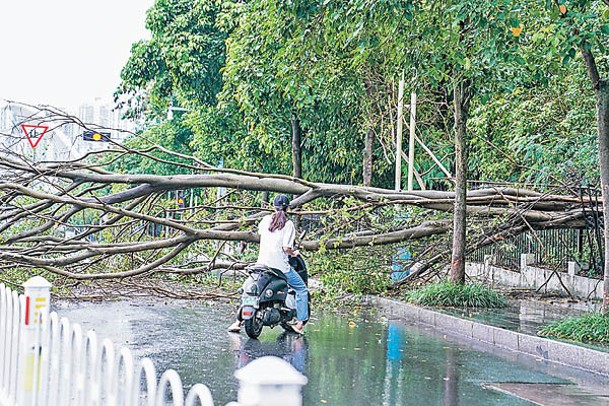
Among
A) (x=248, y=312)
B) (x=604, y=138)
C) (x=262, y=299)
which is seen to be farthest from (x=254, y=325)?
(x=604, y=138)

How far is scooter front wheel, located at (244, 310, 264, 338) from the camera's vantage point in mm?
12195

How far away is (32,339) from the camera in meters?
6.41

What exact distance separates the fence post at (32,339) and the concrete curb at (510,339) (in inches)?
266

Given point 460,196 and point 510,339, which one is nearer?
point 510,339

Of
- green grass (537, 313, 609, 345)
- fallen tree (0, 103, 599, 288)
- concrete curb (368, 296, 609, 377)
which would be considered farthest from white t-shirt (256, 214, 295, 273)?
green grass (537, 313, 609, 345)

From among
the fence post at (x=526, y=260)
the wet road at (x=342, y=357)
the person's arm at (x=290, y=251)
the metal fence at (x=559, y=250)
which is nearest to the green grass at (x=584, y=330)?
the wet road at (x=342, y=357)

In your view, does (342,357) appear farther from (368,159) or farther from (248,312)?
(368,159)

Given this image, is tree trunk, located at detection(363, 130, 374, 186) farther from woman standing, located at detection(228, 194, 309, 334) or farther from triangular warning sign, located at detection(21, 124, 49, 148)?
woman standing, located at detection(228, 194, 309, 334)

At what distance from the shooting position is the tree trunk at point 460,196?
1639 centimetres

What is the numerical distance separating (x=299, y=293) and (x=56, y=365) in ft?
23.0

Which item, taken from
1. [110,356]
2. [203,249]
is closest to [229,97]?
[203,249]

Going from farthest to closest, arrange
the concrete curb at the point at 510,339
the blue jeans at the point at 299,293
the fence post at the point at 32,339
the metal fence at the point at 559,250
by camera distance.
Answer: the metal fence at the point at 559,250 → the blue jeans at the point at 299,293 → the concrete curb at the point at 510,339 → the fence post at the point at 32,339

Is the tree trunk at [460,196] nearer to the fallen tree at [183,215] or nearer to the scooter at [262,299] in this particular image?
the fallen tree at [183,215]

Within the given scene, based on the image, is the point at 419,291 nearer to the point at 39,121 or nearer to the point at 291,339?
the point at 291,339
